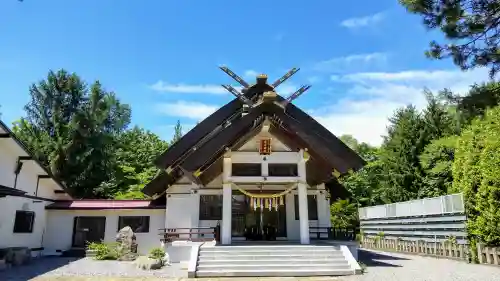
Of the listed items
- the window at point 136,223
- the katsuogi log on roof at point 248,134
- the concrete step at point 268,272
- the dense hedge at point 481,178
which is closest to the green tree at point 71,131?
the window at point 136,223

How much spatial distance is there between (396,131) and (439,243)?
15300 mm

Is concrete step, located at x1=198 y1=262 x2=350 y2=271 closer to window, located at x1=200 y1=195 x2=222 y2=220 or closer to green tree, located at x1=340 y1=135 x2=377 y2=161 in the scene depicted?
window, located at x1=200 y1=195 x2=222 y2=220

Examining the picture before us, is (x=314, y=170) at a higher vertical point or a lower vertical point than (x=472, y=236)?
higher

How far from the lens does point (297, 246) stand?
1123cm

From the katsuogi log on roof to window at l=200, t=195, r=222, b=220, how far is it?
3.64ft

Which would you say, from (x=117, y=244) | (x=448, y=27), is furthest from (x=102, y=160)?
(x=448, y=27)

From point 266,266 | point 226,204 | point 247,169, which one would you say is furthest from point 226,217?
point 266,266

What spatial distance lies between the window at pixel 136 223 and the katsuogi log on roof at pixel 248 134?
1355 millimetres

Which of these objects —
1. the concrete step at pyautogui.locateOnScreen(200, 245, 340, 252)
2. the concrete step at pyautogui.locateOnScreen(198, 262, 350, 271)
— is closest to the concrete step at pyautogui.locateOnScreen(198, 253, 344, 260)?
the concrete step at pyautogui.locateOnScreen(200, 245, 340, 252)

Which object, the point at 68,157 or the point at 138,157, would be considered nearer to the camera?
the point at 68,157

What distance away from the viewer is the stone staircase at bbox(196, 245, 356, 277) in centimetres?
984

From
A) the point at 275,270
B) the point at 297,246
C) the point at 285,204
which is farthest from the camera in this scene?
the point at 285,204

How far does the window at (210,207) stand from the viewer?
1505 cm

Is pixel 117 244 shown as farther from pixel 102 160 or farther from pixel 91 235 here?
pixel 102 160
